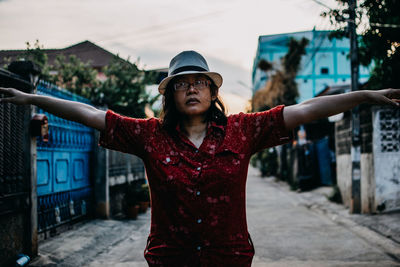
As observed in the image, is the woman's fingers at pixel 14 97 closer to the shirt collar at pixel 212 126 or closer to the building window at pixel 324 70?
the shirt collar at pixel 212 126

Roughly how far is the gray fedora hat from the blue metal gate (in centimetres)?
503

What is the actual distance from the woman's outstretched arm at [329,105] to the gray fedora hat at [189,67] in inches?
18.9

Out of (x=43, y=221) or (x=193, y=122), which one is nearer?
(x=193, y=122)

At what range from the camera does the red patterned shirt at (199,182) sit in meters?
2.07

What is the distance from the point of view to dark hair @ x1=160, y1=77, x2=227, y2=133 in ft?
7.57

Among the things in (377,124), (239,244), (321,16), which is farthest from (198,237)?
(321,16)

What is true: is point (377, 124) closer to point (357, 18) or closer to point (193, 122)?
point (357, 18)

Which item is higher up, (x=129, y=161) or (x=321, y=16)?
(x=321, y=16)

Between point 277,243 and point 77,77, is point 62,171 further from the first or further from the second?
point 77,77

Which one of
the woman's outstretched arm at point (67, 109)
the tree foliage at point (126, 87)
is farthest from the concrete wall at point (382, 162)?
the woman's outstretched arm at point (67, 109)

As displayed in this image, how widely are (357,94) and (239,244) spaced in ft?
3.31

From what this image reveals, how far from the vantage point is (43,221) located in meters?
6.96

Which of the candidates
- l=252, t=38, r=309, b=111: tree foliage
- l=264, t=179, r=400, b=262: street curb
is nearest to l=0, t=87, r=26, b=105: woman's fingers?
l=264, t=179, r=400, b=262: street curb

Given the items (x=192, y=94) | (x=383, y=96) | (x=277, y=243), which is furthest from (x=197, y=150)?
(x=277, y=243)
